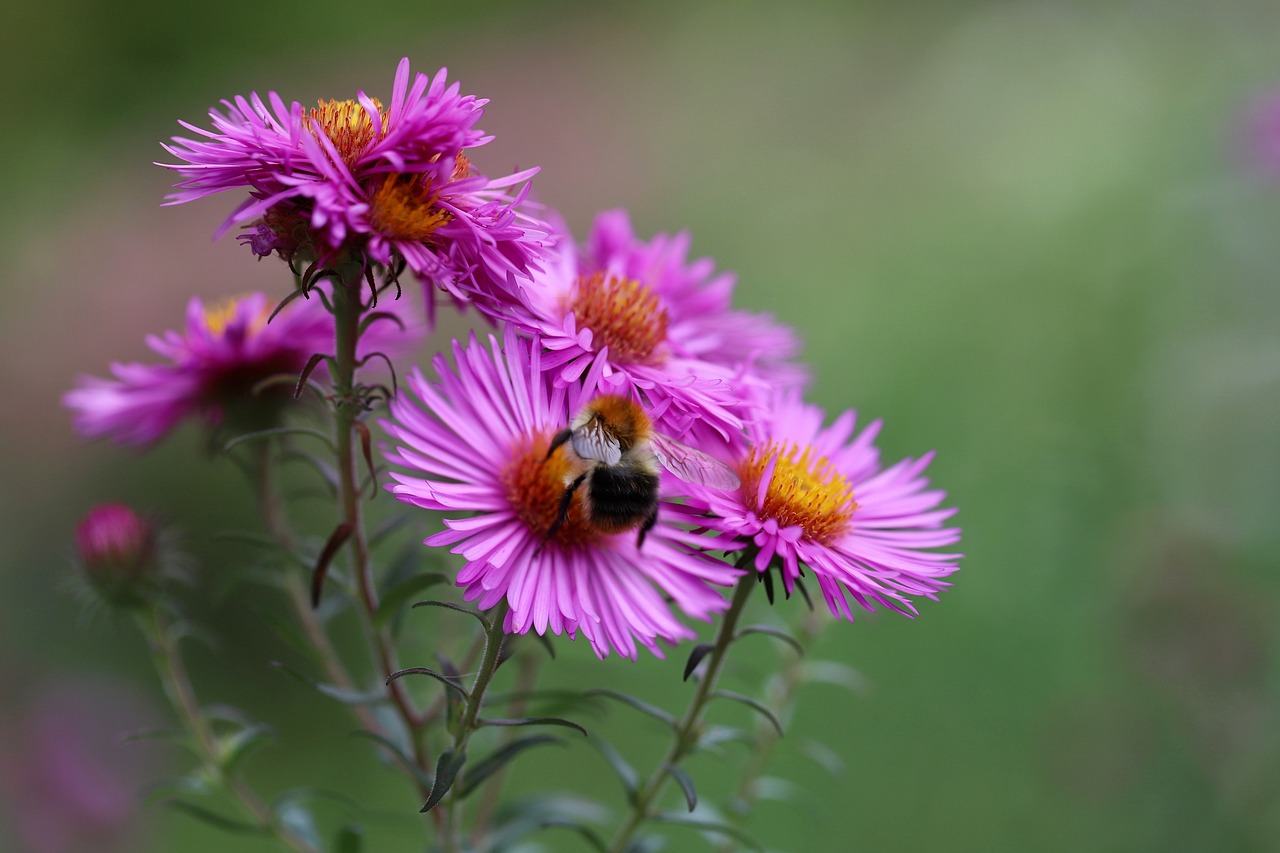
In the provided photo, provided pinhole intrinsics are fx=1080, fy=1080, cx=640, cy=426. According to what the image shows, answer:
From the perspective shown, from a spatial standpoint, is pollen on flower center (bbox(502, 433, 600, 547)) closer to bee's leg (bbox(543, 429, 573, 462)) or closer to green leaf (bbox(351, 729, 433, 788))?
bee's leg (bbox(543, 429, 573, 462))

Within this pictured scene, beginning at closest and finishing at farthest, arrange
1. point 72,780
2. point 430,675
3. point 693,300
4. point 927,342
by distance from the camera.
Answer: point 430,675
point 693,300
point 72,780
point 927,342

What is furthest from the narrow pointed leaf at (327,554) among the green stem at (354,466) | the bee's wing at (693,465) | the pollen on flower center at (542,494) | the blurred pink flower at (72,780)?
the blurred pink flower at (72,780)

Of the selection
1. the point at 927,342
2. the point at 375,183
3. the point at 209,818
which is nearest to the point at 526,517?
the point at 375,183

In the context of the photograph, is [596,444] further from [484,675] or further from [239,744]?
[239,744]

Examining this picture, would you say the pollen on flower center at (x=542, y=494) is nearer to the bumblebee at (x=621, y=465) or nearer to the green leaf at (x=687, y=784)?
the bumblebee at (x=621, y=465)

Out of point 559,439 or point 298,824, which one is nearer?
point 559,439

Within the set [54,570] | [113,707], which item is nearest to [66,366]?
[54,570]
